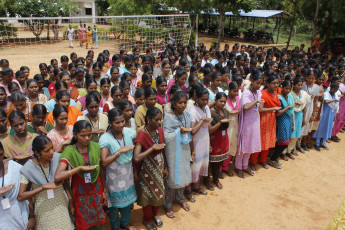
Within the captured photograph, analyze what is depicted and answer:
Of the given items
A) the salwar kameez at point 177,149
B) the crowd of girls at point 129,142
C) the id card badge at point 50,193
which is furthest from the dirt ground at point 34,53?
the id card badge at point 50,193

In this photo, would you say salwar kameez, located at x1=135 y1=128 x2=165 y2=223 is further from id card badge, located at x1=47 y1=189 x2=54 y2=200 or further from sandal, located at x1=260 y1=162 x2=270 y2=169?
sandal, located at x1=260 y1=162 x2=270 y2=169

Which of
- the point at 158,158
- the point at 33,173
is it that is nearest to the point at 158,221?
the point at 158,158

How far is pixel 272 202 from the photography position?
421 cm

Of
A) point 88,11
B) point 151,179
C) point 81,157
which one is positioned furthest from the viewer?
point 88,11

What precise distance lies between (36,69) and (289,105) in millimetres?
11582

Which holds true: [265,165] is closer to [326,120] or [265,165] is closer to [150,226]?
[326,120]

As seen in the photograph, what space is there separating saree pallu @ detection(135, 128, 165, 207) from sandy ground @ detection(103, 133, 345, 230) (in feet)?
1.85

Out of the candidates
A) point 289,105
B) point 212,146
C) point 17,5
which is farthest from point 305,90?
point 17,5

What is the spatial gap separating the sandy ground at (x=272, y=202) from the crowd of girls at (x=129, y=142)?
190mm

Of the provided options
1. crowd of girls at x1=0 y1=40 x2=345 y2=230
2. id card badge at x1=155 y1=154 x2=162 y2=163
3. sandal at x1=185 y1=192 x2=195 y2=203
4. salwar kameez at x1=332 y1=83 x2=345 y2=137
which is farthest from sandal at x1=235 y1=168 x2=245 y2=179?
salwar kameez at x1=332 y1=83 x2=345 y2=137

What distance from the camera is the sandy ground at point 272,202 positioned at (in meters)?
3.74

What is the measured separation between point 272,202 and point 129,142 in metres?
2.66

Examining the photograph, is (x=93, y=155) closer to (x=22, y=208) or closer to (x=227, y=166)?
(x=22, y=208)

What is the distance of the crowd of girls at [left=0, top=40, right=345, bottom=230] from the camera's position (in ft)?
8.37
